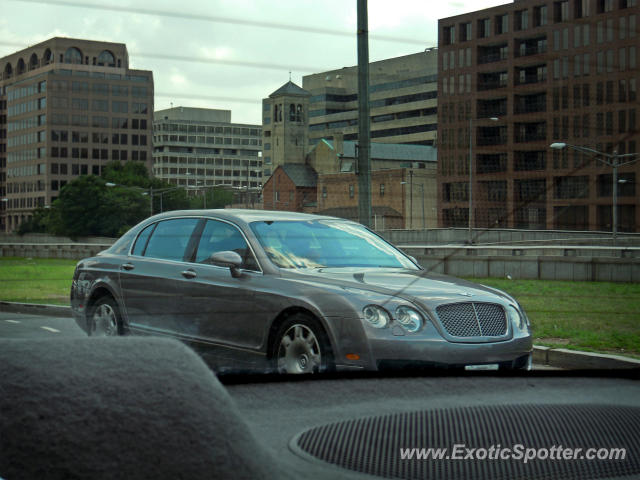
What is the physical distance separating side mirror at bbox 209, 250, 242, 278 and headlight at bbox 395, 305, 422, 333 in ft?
1.14

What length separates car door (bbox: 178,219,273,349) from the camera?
4.80 feet

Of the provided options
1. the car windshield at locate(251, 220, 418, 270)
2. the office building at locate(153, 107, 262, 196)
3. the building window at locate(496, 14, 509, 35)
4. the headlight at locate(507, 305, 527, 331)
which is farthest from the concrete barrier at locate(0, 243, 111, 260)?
the building window at locate(496, 14, 509, 35)

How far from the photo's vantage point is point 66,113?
1.38m

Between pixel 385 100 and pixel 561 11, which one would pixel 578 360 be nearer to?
pixel 385 100

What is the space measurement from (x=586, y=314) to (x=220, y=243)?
2.04m

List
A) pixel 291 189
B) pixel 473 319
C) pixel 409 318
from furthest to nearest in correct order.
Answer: pixel 291 189
pixel 473 319
pixel 409 318

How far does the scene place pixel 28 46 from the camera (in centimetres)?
124

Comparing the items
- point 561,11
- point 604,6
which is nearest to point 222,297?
point 561,11

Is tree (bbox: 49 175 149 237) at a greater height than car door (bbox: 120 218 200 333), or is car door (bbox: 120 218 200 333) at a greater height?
tree (bbox: 49 175 149 237)

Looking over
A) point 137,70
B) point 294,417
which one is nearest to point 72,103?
point 137,70

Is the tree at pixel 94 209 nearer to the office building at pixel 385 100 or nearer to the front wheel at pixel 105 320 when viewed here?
the front wheel at pixel 105 320

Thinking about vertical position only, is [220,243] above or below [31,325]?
above

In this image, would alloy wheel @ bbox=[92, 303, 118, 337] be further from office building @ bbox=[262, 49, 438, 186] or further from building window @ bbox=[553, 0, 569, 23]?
building window @ bbox=[553, 0, 569, 23]

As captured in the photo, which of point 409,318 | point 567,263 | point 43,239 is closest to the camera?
point 409,318
